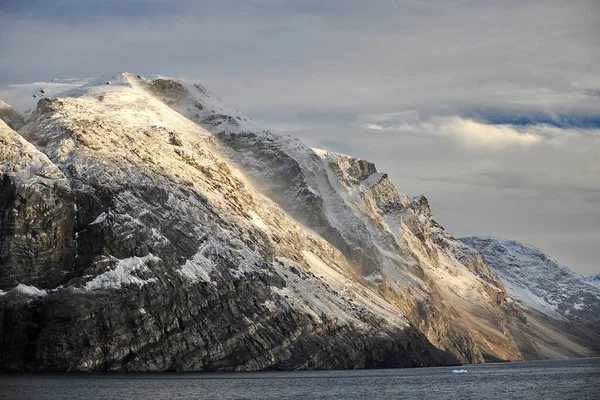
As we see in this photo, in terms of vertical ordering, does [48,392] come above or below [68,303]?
below

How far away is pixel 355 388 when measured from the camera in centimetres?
17350

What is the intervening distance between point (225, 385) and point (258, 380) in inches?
624

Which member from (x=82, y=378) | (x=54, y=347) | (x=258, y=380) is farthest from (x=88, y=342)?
(x=258, y=380)

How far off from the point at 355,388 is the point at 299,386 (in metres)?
9.97

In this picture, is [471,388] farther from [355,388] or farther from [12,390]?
[12,390]

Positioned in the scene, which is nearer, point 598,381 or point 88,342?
point 598,381

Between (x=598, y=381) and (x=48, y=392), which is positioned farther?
(x=598, y=381)

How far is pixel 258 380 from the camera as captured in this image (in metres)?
187

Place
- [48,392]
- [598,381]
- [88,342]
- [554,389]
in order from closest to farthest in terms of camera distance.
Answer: [48,392]
[554,389]
[598,381]
[88,342]

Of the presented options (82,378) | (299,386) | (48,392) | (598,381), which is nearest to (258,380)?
(299,386)

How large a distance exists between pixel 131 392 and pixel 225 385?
2585 centimetres

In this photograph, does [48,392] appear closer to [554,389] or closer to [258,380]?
[258,380]

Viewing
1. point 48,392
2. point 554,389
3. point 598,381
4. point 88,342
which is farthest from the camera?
point 88,342

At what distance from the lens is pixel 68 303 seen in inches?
7869
